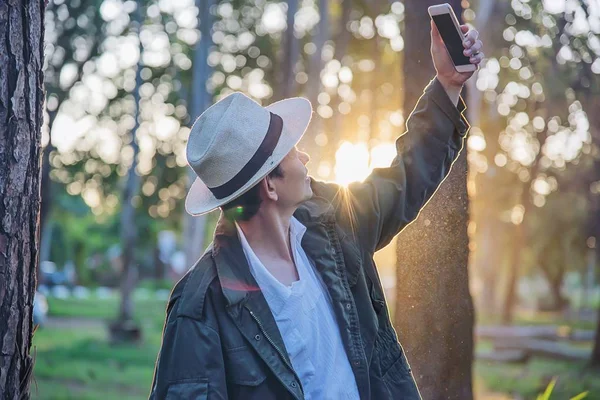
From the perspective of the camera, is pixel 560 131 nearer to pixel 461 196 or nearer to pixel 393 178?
pixel 461 196

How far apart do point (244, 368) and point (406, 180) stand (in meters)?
0.91

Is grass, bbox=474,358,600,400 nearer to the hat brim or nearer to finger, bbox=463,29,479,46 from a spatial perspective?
finger, bbox=463,29,479,46

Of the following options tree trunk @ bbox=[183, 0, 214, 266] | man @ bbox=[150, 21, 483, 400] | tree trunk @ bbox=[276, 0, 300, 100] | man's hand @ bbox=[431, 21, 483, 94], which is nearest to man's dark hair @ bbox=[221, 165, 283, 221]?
man @ bbox=[150, 21, 483, 400]

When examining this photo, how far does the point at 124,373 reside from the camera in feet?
49.2

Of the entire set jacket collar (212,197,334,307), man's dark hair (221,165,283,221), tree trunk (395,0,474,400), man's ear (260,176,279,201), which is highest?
man's ear (260,176,279,201)

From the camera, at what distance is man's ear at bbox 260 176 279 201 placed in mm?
2893

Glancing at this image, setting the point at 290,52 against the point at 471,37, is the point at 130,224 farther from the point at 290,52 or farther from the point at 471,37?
the point at 471,37

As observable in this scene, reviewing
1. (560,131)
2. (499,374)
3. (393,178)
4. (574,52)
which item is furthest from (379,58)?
(393,178)

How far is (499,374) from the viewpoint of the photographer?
1541 centimetres

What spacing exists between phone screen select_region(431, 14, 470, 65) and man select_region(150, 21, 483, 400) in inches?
1.4

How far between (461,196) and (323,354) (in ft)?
8.30

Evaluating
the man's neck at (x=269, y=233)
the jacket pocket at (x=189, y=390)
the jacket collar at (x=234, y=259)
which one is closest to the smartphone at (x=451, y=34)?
the jacket collar at (x=234, y=259)

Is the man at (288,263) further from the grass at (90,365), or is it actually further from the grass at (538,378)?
the grass at (538,378)

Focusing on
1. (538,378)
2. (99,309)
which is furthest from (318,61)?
(99,309)
